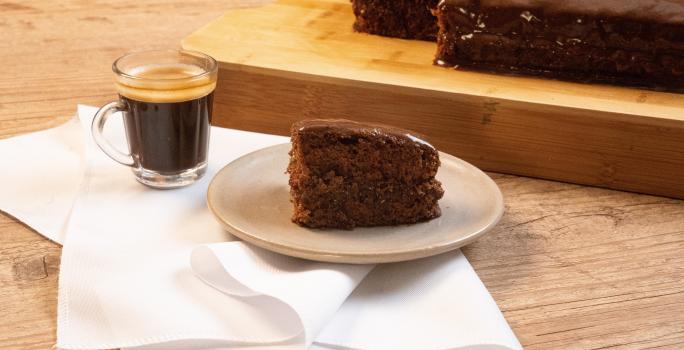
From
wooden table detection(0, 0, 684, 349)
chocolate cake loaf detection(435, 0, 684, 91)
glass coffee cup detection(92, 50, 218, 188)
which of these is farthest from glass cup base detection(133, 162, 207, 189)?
chocolate cake loaf detection(435, 0, 684, 91)

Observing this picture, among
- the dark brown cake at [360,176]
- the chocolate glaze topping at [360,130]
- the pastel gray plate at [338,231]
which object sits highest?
the chocolate glaze topping at [360,130]

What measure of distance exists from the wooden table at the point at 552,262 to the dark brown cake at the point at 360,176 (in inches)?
6.1

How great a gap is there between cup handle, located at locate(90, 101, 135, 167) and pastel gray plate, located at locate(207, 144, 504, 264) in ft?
0.75

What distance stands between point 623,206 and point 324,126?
68 centimetres

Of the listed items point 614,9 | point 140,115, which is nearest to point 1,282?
point 140,115

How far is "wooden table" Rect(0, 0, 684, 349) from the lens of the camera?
1.30 m

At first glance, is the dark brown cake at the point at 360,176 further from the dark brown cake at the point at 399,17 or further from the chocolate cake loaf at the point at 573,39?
the dark brown cake at the point at 399,17

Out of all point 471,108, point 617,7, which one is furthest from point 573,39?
point 471,108

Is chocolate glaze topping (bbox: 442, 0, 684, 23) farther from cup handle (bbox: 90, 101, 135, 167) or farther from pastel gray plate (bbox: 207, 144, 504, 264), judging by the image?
cup handle (bbox: 90, 101, 135, 167)

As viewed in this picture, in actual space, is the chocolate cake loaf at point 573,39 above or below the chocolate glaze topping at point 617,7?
below

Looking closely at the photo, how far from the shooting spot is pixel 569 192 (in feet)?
5.92

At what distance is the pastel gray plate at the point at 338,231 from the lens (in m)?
1.35

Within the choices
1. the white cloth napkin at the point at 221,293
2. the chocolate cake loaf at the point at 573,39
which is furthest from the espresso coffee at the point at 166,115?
the chocolate cake loaf at the point at 573,39

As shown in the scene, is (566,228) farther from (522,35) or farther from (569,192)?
(522,35)
